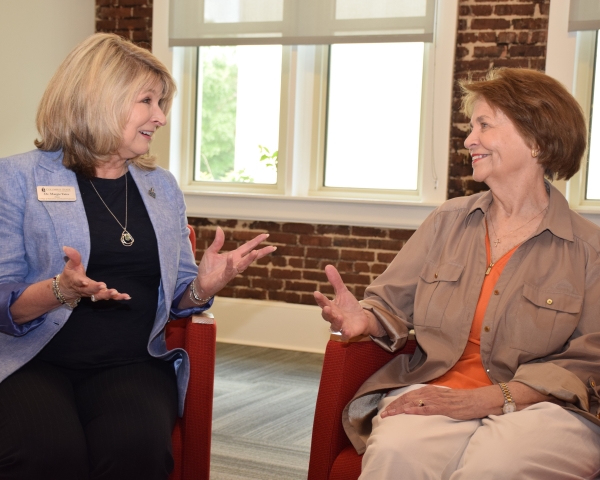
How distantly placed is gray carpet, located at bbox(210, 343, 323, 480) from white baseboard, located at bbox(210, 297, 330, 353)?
107mm

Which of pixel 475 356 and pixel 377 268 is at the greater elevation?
pixel 475 356

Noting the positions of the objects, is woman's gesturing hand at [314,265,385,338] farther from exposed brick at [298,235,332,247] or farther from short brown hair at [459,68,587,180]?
exposed brick at [298,235,332,247]

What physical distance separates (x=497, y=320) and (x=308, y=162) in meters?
3.50

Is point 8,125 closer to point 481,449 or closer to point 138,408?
point 138,408

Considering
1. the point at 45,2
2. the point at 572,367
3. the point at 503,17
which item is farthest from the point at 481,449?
the point at 45,2

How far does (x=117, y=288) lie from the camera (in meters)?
2.10

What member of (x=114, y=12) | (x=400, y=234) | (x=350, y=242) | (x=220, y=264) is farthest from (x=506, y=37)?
(x=220, y=264)

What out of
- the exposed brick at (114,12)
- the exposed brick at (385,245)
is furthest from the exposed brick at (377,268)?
the exposed brick at (114,12)

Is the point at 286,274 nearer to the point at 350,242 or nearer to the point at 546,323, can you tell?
the point at 350,242

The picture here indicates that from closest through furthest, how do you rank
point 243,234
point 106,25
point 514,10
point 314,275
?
point 514,10, point 314,275, point 243,234, point 106,25

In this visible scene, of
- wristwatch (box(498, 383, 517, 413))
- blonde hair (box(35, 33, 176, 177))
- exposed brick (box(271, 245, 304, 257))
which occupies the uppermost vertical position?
blonde hair (box(35, 33, 176, 177))

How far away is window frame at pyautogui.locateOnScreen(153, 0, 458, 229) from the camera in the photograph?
4961 mm

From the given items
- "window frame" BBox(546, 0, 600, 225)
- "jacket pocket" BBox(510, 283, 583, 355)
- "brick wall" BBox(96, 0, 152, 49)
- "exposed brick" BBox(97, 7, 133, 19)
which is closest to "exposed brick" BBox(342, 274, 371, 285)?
"window frame" BBox(546, 0, 600, 225)

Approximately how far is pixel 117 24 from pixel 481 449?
5081 millimetres
